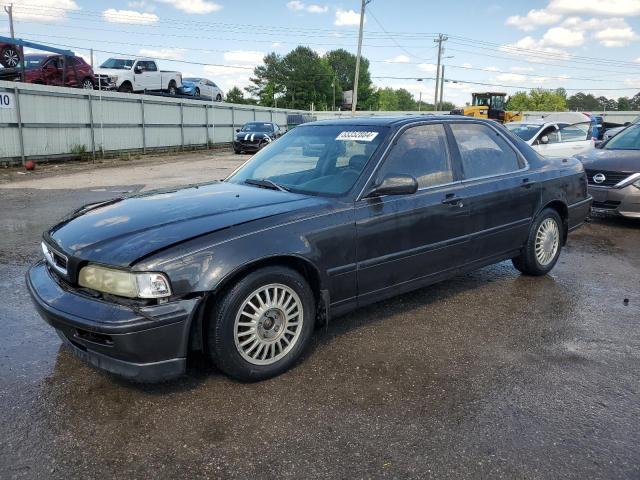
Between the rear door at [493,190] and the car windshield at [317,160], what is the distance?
3.09 feet

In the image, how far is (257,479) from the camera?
236 cm

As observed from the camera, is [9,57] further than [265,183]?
Yes

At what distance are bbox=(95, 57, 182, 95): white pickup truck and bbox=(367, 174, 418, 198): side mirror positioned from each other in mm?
21221

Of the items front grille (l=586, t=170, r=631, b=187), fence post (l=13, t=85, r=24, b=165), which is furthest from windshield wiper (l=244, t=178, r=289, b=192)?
fence post (l=13, t=85, r=24, b=165)

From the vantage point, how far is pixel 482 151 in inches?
186

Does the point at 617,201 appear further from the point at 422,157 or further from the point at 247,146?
the point at 247,146

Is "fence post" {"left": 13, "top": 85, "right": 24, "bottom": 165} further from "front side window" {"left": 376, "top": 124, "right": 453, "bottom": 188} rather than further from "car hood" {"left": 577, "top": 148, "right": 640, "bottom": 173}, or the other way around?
"front side window" {"left": 376, "top": 124, "right": 453, "bottom": 188}

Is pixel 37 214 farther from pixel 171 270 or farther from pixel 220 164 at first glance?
pixel 220 164

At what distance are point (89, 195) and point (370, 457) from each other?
10.3 meters

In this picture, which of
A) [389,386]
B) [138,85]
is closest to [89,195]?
[389,386]

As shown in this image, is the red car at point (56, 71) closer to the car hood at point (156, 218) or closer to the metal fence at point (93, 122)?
the metal fence at point (93, 122)

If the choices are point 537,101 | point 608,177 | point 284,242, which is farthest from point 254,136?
point 537,101

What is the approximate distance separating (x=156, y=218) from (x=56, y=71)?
64.9ft

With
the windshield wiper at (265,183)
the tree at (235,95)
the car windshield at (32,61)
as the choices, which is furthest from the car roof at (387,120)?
the tree at (235,95)
